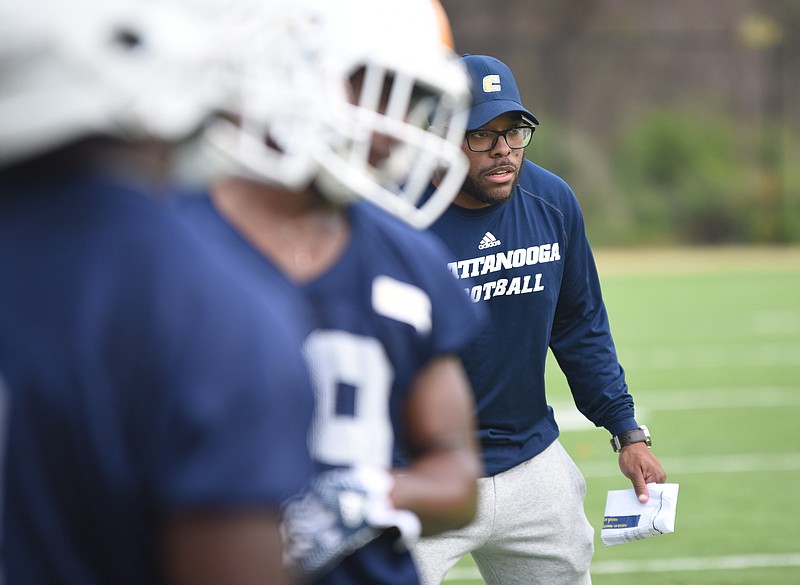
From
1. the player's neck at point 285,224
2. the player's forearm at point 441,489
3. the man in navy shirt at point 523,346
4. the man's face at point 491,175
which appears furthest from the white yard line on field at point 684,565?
the player's neck at point 285,224

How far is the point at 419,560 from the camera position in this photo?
11.9ft

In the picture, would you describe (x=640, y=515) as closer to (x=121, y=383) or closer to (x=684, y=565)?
(x=684, y=565)

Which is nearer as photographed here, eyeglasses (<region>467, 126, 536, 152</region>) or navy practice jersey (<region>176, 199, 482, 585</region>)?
navy practice jersey (<region>176, 199, 482, 585</region>)

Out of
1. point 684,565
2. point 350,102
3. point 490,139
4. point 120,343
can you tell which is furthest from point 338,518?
point 684,565

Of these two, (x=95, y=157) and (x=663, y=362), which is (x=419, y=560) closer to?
(x=95, y=157)

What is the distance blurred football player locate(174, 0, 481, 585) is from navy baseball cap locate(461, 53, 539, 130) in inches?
68.2

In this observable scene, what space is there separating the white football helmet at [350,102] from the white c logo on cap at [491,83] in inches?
70.6

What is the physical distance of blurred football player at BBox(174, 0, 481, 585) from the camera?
1.88 meters

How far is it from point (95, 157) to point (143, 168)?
2.1 inches

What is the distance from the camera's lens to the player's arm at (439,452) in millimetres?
2148

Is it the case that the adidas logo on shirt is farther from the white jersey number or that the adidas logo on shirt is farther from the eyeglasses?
the white jersey number

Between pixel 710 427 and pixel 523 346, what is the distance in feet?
18.5

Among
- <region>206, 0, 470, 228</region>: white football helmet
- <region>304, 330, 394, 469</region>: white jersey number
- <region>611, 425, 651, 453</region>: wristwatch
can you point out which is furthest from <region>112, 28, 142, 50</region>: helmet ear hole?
<region>611, 425, 651, 453</region>: wristwatch

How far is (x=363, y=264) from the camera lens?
6.87 ft
